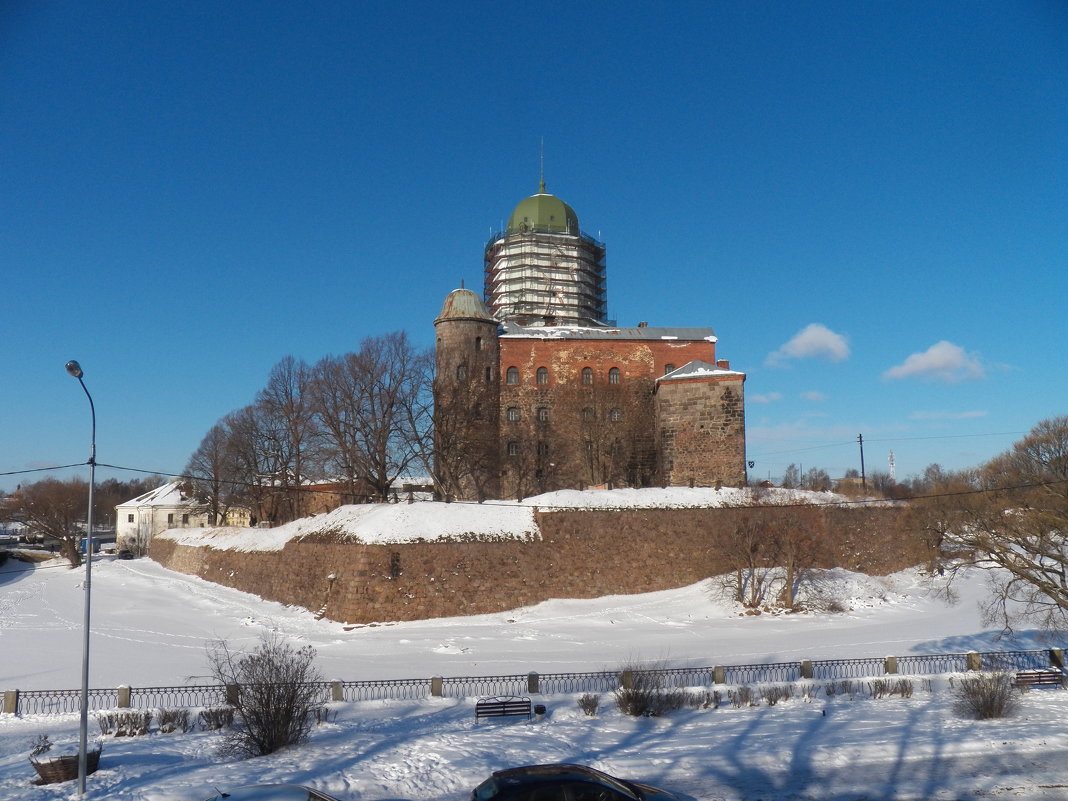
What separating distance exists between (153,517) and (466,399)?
47542 millimetres

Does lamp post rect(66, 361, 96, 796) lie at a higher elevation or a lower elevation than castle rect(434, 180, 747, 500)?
lower

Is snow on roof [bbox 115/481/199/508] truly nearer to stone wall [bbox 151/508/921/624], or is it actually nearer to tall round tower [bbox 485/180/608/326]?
tall round tower [bbox 485/180/608/326]

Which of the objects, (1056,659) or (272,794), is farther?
(1056,659)

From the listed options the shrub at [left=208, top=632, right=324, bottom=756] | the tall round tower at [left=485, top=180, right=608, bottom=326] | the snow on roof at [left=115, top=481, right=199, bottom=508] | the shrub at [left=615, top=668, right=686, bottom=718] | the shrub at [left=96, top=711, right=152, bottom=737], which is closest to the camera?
the shrub at [left=208, top=632, right=324, bottom=756]

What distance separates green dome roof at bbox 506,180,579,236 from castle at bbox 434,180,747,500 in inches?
404

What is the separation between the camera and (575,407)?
47.1m

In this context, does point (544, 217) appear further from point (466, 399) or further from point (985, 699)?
point (985, 699)

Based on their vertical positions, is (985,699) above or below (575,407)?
below

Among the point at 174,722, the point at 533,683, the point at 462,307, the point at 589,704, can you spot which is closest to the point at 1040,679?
the point at 589,704

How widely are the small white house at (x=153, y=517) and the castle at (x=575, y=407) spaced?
39215 millimetres

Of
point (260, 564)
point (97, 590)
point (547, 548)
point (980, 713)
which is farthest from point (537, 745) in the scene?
point (97, 590)

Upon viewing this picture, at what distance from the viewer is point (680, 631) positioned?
86.7ft

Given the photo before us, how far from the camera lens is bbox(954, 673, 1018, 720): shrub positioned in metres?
14.7

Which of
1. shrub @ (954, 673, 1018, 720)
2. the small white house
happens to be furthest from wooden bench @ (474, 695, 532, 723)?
the small white house
